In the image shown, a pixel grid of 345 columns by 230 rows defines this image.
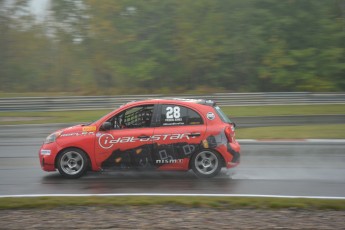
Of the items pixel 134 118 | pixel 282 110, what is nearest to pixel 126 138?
pixel 134 118

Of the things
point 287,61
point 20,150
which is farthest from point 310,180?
point 287,61

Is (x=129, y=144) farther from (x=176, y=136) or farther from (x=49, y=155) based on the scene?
(x=49, y=155)

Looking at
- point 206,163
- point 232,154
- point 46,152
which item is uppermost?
point 46,152

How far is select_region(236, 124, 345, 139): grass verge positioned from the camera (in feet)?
51.0

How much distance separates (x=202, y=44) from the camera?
107ft

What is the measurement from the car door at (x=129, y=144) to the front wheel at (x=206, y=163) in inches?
34.3

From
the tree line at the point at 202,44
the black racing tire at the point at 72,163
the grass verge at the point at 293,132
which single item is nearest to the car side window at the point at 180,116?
the black racing tire at the point at 72,163

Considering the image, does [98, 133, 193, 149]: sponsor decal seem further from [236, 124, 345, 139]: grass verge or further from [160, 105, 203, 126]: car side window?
[236, 124, 345, 139]: grass verge

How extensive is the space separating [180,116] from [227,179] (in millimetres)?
1549

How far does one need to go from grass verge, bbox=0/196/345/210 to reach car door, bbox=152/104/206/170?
1802mm

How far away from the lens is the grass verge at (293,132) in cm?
1555

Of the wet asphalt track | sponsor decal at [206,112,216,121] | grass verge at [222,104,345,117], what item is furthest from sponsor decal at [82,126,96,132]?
grass verge at [222,104,345,117]

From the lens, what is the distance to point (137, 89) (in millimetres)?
33781

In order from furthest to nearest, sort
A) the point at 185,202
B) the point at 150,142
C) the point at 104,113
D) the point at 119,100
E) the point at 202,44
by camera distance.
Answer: the point at 202,44
the point at 119,100
the point at 104,113
the point at 150,142
the point at 185,202
